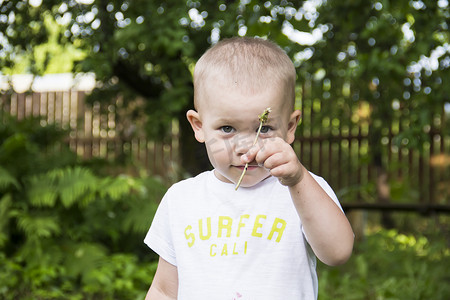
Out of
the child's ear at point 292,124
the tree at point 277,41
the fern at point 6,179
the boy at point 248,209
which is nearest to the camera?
the boy at point 248,209

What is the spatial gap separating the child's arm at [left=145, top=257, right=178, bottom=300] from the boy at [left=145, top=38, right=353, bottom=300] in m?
0.09

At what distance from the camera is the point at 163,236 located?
170cm

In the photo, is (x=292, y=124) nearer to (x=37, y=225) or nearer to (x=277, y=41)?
(x=277, y=41)

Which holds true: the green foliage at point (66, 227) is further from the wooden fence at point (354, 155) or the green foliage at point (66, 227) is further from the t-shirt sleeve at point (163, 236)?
the t-shirt sleeve at point (163, 236)

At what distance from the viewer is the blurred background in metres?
3.59

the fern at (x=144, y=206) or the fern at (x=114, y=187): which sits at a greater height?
the fern at (x=114, y=187)

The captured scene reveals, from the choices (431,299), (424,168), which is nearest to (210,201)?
(431,299)

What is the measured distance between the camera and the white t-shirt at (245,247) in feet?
4.91

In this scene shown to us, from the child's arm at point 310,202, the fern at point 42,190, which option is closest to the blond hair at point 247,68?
the child's arm at point 310,202

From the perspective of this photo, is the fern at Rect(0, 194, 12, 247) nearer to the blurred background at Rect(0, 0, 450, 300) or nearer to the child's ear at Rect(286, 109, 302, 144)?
the blurred background at Rect(0, 0, 450, 300)

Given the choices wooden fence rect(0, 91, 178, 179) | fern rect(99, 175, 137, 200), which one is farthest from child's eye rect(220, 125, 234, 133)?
wooden fence rect(0, 91, 178, 179)

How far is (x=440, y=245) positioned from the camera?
5586 mm

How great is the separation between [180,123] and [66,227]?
166 centimetres

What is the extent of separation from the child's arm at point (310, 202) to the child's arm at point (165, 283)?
48cm
